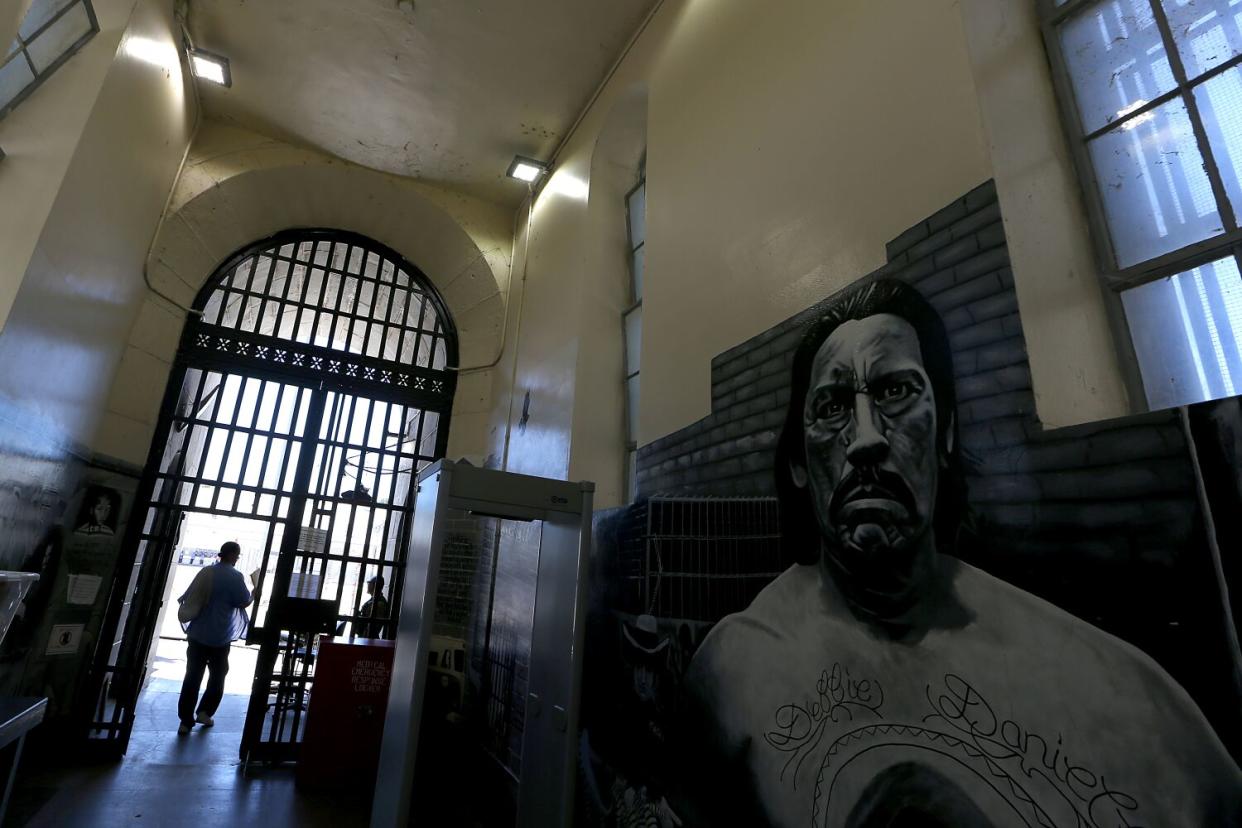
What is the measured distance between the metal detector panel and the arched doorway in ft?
5.07

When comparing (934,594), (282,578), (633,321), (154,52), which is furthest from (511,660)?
(154,52)

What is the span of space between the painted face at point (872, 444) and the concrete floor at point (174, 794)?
3.40m

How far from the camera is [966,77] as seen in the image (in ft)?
5.80

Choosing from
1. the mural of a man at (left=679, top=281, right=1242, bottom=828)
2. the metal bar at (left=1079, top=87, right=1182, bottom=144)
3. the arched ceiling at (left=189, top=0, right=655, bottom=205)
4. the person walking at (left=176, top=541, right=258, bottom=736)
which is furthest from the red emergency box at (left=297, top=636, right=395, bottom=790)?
the metal bar at (left=1079, top=87, right=1182, bottom=144)

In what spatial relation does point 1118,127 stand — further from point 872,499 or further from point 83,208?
point 83,208

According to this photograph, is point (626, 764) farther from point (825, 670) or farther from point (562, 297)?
point (562, 297)

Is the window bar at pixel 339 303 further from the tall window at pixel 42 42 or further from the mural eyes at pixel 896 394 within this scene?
the mural eyes at pixel 896 394

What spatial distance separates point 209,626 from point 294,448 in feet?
5.14

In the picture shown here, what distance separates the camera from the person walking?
484 cm

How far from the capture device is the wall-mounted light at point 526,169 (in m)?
5.60

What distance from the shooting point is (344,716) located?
423 centimetres

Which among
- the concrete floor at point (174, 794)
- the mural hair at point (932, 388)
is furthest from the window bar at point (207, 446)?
the mural hair at point (932, 388)

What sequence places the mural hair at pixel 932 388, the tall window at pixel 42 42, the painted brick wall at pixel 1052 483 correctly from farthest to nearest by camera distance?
1. the tall window at pixel 42 42
2. the mural hair at pixel 932 388
3. the painted brick wall at pixel 1052 483

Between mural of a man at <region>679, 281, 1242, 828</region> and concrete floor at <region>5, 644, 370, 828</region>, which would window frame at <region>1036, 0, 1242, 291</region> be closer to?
mural of a man at <region>679, 281, 1242, 828</region>
